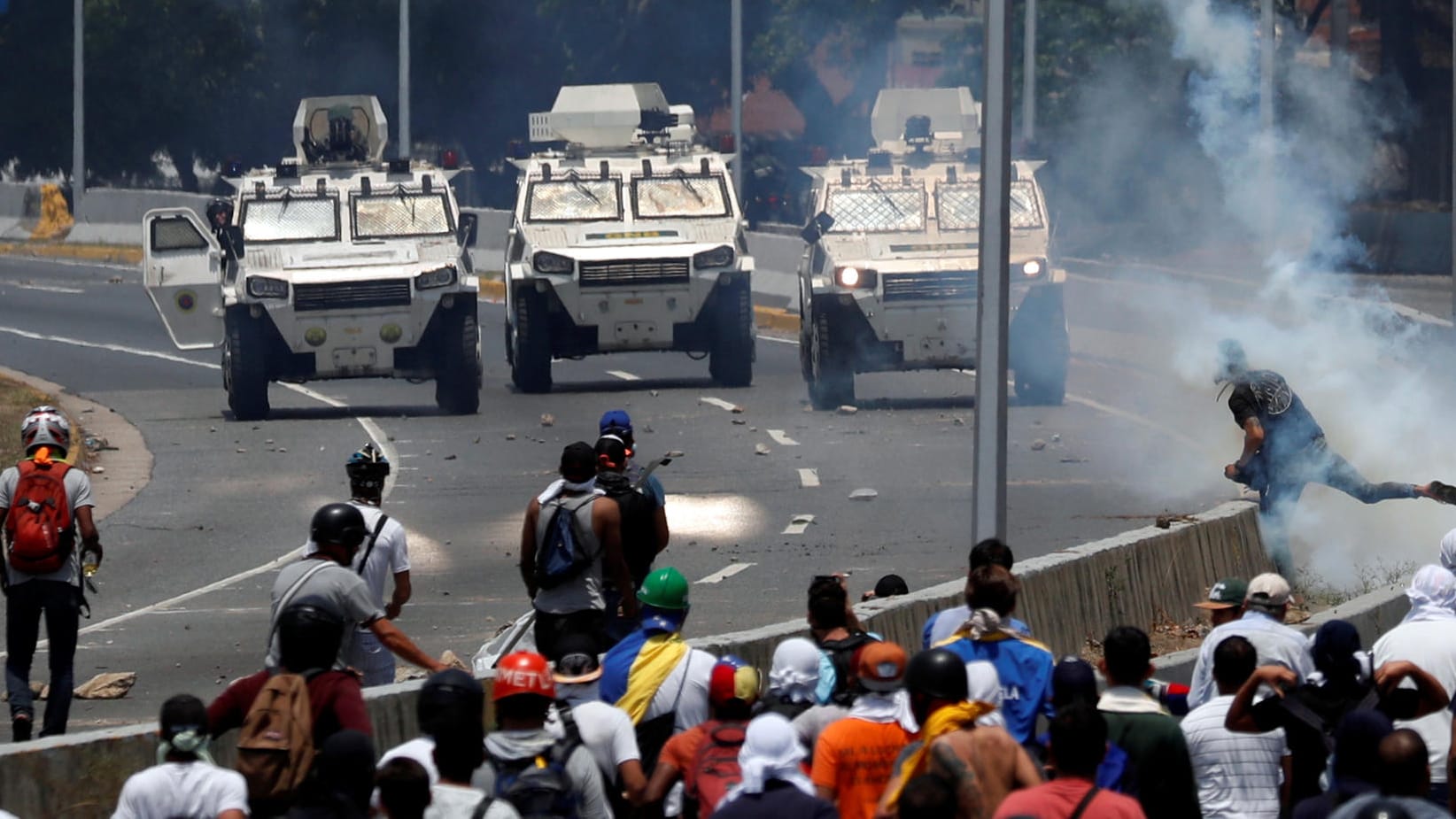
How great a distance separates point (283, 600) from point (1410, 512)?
10711mm

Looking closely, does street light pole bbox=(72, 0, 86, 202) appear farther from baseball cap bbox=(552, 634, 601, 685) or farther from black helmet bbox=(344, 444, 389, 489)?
baseball cap bbox=(552, 634, 601, 685)

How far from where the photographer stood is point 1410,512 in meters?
16.9

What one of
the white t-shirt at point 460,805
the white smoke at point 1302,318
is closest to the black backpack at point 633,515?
the white t-shirt at point 460,805

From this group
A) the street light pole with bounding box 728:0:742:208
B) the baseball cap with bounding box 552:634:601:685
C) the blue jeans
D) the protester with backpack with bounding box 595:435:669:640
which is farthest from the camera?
the street light pole with bounding box 728:0:742:208

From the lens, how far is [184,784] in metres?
6.45

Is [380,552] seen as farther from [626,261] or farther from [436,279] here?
[626,261]

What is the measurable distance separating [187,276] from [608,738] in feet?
57.9

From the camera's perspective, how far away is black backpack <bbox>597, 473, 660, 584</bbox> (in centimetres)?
999

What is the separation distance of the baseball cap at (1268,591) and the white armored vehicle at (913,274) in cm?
1511

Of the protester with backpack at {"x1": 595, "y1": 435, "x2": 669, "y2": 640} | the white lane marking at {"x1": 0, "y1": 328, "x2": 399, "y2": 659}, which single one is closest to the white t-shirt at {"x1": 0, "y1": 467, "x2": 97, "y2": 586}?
the white lane marking at {"x1": 0, "y1": 328, "x2": 399, "y2": 659}

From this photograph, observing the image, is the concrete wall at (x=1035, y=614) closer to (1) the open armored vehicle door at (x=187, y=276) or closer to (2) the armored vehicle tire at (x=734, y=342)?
(2) the armored vehicle tire at (x=734, y=342)

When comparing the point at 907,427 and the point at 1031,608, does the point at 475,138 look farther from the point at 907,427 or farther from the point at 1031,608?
the point at 1031,608

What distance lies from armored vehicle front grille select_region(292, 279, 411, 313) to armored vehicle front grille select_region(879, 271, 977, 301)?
4.50 meters

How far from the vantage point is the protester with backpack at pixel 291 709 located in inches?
274
